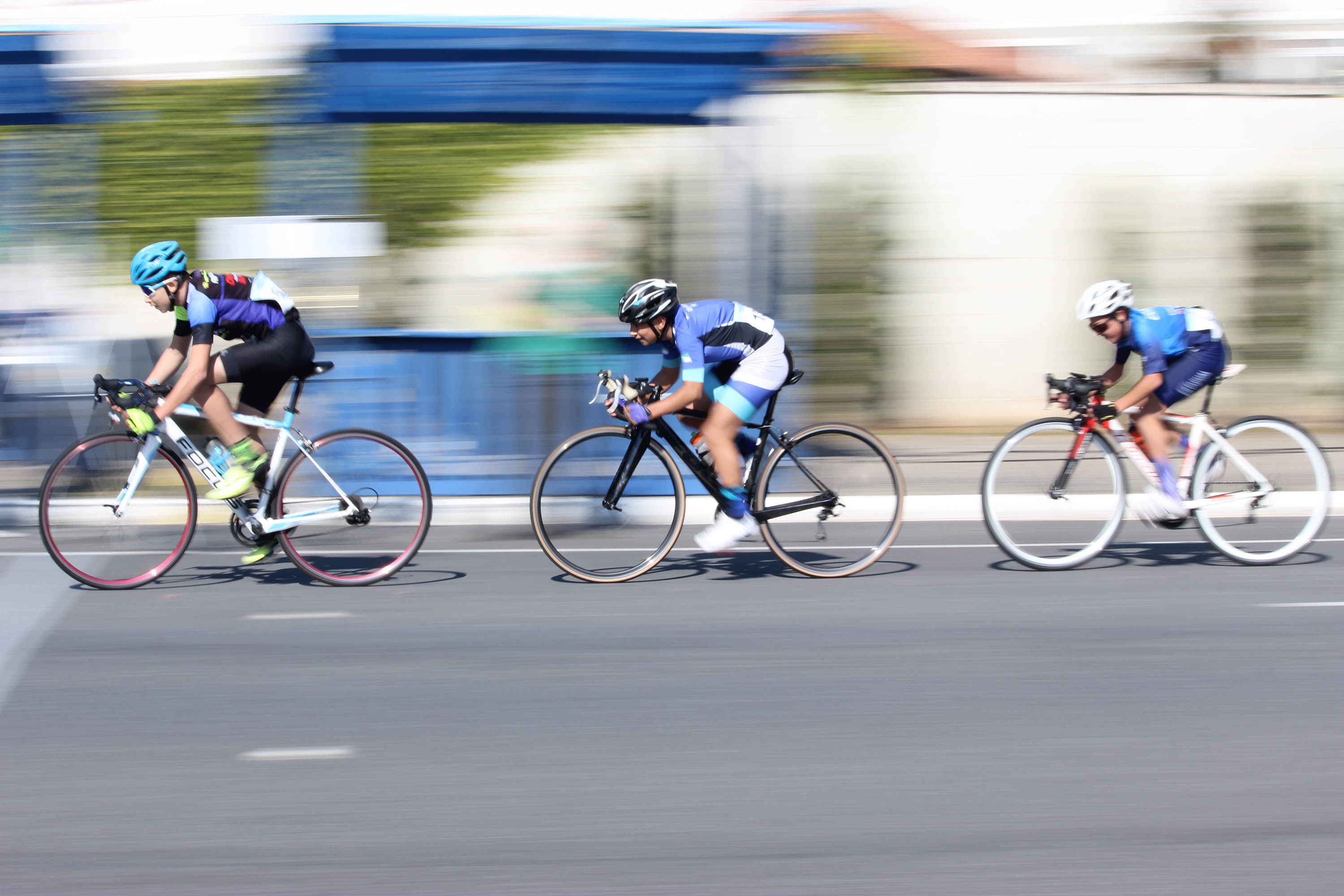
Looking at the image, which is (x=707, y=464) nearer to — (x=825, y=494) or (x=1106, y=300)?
(x=825, y=494)

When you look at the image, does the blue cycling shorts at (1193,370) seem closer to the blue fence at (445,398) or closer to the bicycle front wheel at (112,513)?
the blue fence at (445,398)

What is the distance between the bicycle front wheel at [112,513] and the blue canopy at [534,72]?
314 cm

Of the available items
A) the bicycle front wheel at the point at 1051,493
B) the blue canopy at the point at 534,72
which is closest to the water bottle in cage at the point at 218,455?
the blue canopy at the point at 534,72

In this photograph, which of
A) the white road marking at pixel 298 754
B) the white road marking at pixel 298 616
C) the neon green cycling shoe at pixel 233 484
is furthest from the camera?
the neon green cycling shoe at pixel 233 484

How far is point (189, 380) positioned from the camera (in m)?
6.56

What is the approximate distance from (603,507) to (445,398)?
2.58 meters

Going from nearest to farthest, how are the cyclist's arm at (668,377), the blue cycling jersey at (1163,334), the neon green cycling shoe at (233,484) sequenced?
1. the neon green cycling shoe at (233,484)
2. the cyclist's arm at (668,377)
3. the blue cycling jersey at (1163,334)

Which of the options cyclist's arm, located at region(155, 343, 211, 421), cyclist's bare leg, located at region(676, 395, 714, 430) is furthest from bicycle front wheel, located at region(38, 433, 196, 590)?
cyclist's bare leg, located at region(676, 395, 714, 430)

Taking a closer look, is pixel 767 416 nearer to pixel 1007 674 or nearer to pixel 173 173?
pixel 1007 674

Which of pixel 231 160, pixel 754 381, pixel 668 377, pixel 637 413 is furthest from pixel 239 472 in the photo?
pixel 231 160

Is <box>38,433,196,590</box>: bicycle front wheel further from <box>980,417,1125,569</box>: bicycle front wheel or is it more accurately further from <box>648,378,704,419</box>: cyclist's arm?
<box>980,417,1125,569</box>: bicycle front wheel

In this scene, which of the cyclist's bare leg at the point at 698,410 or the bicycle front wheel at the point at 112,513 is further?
the cyclist's bare leg at the point at 698,410

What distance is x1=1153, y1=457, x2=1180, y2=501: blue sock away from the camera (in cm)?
718

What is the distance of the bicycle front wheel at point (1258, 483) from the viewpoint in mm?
7250
